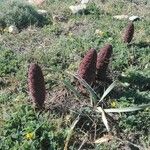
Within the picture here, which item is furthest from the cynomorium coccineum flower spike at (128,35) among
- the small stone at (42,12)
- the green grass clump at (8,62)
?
the small stone at (42,12)

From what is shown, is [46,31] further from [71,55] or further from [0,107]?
[0,107]

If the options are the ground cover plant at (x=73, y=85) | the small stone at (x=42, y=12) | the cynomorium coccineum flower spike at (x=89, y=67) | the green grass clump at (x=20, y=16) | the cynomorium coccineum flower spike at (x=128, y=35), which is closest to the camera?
the ground cover plant at (x=73, y=85)

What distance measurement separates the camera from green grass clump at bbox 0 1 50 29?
29.5 feet

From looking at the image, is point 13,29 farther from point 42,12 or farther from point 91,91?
point 91,91

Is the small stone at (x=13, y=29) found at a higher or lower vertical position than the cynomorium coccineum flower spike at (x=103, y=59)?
lower

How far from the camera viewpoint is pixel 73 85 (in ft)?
20.8

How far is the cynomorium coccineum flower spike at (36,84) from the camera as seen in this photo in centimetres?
539

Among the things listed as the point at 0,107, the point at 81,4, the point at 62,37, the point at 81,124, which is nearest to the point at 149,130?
the point at 81,124

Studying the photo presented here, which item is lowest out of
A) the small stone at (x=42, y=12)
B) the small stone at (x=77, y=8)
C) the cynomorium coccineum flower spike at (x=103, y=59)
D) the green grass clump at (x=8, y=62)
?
the green grass clump at (x=8, y=62)

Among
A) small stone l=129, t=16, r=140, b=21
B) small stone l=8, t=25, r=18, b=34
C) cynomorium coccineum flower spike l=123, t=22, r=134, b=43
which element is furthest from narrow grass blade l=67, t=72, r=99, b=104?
small stone l=129, t=16, r=140, b=21

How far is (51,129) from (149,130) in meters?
1.26

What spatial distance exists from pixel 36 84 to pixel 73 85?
3.27 ft

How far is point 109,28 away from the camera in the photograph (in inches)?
344

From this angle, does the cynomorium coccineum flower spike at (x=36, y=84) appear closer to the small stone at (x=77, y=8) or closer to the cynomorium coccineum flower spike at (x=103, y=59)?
the cynomorium coccineum flower spike at (x=103, y=59)
